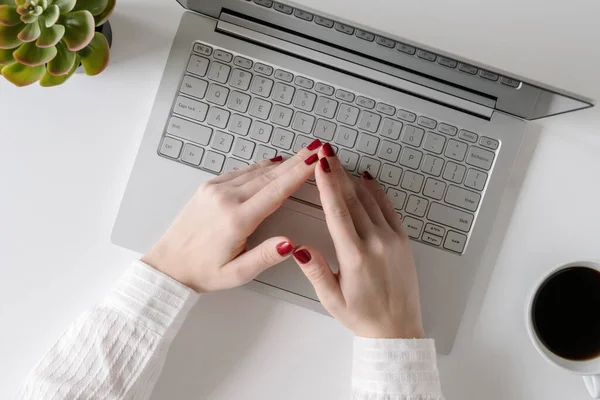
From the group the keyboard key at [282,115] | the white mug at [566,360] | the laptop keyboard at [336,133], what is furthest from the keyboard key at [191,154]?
the white mug at [566,360]

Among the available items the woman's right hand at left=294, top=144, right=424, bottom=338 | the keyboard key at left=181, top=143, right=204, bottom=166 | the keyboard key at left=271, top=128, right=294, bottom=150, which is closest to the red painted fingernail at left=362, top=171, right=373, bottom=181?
the woman's right hand at left=294, top=144, right=424, bottom=338

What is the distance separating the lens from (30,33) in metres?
0.53

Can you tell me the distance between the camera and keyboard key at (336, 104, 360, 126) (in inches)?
25.2

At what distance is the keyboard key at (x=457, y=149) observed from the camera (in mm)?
642

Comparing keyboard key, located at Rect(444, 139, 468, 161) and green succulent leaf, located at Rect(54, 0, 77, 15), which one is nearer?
green succulent leaf, located at Rect(54, 0, 77, 15)

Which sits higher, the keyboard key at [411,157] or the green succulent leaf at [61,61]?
the keyboard key at [411,157]

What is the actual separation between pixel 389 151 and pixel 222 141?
8.5 inches

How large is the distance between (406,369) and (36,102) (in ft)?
1.96

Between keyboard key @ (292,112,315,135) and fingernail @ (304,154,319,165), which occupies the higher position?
keyboard key @ (292,112,315,135)

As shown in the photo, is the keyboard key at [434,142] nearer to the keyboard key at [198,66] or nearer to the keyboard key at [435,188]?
the keyboard key at [435,188]

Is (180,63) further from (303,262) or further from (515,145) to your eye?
(515,145)

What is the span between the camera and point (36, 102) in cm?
68

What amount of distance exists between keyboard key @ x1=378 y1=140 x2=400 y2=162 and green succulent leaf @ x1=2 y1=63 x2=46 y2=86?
414 mm

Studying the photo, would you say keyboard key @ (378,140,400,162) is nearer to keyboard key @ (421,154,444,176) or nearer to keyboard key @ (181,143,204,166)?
keyboard key @ (421,154,444,176)
